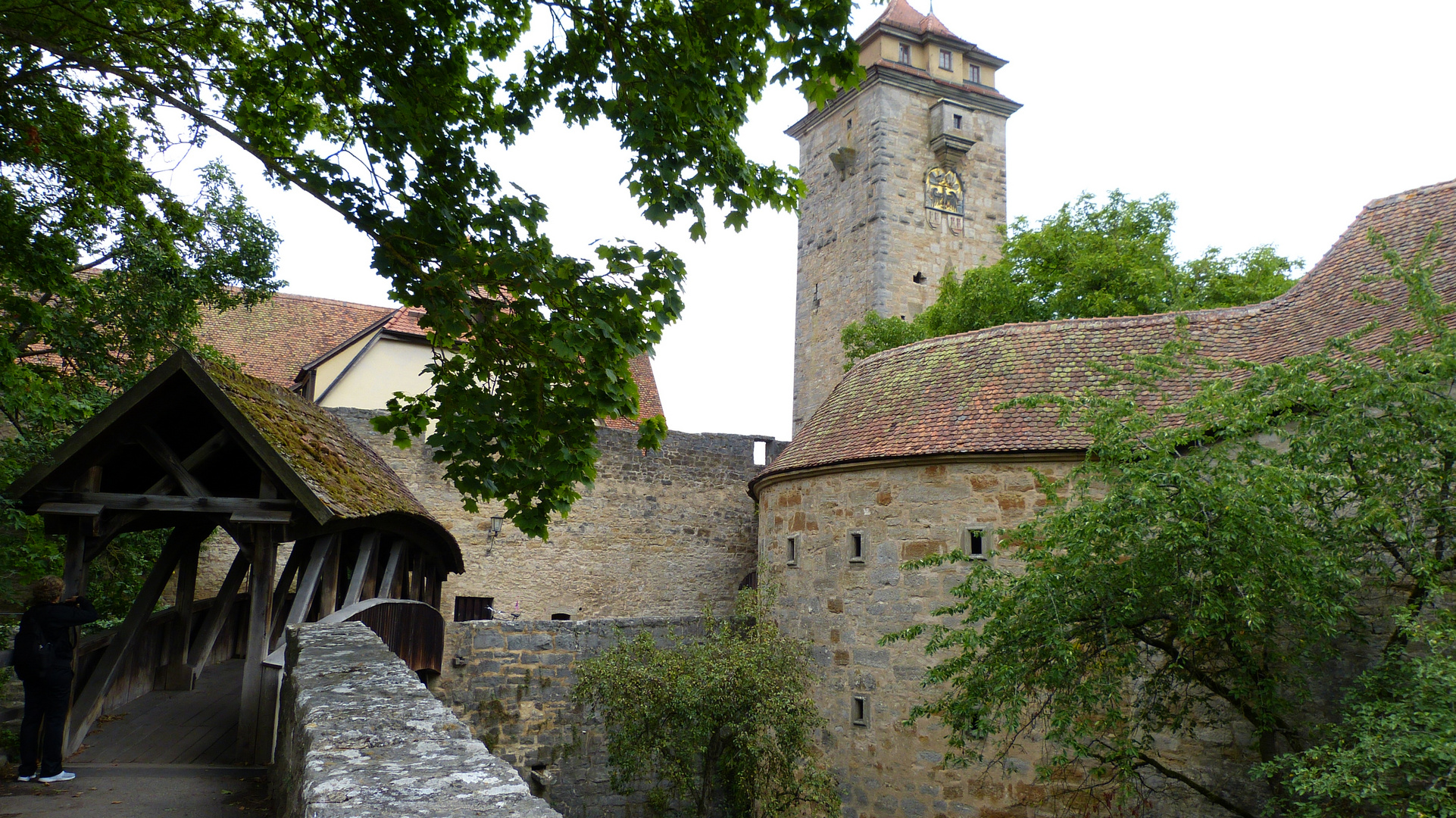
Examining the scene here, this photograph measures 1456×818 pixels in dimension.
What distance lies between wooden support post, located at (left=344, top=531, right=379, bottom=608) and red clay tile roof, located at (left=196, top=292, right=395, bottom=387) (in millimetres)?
12358

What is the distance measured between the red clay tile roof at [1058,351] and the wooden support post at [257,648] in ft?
24.6

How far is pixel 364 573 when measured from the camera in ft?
26.7

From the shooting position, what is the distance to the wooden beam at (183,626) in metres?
8.11

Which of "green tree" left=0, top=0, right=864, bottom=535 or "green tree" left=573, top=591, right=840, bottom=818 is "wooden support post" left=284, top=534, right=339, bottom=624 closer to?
"green tree" left=0, top=0, right=864, bottom=535

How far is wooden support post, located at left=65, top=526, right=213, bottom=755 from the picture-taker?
20.6ft

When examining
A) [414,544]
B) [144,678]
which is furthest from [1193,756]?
[144,678]

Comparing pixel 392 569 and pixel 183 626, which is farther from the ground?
pixel 392 569

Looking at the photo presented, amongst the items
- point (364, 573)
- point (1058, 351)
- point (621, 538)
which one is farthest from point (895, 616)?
point (621, 538)

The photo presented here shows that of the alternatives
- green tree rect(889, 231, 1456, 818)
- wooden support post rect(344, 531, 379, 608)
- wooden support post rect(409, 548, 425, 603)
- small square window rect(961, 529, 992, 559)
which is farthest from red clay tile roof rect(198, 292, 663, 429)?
green tree rect(889, 231, 1456, 818)

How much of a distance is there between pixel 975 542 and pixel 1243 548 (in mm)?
4031

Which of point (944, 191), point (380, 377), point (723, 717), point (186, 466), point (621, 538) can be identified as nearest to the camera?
point (186, 466)

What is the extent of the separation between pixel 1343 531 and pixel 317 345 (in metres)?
19.8

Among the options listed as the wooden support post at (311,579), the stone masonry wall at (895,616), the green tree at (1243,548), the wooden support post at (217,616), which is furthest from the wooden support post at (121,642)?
the stone masonry wall at (895,616)

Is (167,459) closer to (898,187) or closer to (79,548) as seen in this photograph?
(79,548)
